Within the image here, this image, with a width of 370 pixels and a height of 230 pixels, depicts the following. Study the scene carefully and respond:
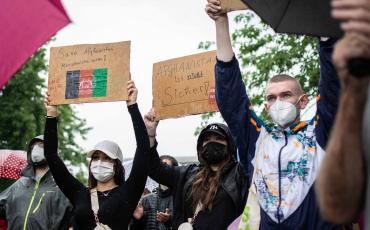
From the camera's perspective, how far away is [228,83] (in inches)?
143

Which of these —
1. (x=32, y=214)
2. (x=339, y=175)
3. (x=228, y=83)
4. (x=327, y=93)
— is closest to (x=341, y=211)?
(x=339, y=175)

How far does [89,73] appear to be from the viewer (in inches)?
209

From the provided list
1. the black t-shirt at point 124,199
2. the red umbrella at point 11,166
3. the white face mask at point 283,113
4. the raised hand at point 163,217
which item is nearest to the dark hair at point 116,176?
the black t-shirt at point 124,199

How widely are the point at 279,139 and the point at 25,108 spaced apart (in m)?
23.3

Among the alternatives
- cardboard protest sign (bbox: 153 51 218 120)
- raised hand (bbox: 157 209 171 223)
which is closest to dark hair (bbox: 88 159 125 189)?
cardboard protest sign (bbox: 153 51 218 120)

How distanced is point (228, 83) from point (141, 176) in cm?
134

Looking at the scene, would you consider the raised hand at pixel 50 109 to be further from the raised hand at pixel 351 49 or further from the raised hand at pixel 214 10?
the raised hand at pixel 351 49

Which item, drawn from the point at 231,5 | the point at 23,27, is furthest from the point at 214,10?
the point at 23,27

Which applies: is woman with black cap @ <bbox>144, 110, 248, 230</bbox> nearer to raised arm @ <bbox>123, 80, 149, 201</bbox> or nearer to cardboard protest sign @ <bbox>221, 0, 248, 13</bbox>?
raised arm @ <bbox>123, 80, 149, 201</bbox>

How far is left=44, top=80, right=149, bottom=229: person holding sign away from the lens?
183 inches

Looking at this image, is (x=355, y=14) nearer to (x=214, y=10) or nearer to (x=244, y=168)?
(x=214, y=10)

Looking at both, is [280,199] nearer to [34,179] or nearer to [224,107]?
[224,107]

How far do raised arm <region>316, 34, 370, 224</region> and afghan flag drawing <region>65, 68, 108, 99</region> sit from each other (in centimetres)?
347

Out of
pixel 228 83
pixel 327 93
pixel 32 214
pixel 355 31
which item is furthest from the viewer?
pixel 32 214
